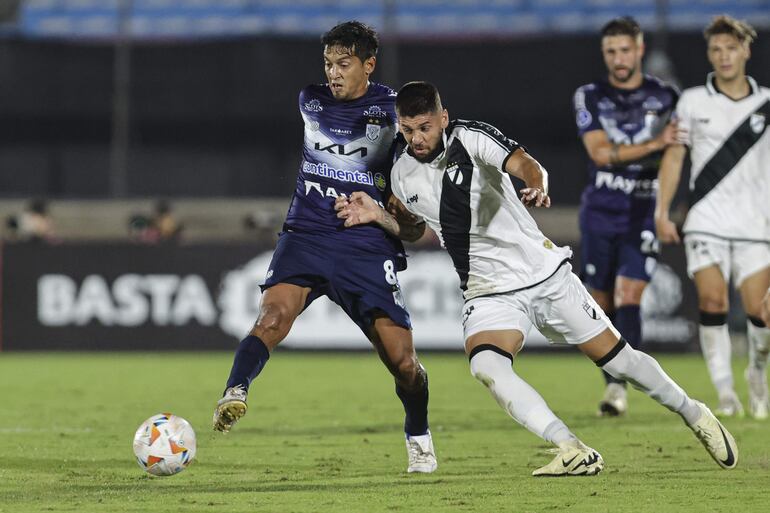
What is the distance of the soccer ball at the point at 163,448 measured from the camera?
19.6 ft

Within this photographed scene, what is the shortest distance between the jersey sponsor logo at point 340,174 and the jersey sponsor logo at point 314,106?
0.27 meters

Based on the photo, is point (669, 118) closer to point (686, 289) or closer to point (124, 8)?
point (686, 289)

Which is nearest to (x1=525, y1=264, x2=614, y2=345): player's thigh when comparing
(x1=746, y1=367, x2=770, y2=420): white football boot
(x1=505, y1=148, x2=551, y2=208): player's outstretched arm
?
(x1=505, y1=148, x2=551, y2=208): player's outstretched arm

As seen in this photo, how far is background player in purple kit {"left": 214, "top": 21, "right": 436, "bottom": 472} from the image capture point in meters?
6.59

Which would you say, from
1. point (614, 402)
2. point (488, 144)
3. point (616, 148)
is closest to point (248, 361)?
point (488, 144)

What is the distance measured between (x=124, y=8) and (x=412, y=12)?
570 cm

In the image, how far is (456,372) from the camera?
13898mm

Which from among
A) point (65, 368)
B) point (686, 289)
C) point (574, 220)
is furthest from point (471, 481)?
point (574, 220)

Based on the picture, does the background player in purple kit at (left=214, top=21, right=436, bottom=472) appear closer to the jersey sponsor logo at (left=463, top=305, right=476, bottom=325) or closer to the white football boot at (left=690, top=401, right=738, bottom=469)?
the jersey sponsor logo at (left=463, top=305, right=476, bottom=325)

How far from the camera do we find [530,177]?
5879 mm

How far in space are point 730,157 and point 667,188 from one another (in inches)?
19.5

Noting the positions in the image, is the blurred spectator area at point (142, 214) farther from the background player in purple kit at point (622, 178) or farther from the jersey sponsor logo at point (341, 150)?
the jersey sponsor logo at point (341, 150)

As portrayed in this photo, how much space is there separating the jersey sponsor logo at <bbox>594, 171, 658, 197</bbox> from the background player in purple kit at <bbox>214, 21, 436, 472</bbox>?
3.02 metres

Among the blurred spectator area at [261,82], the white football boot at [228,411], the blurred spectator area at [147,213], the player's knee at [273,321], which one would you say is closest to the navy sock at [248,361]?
the player's knee at [273,321]
